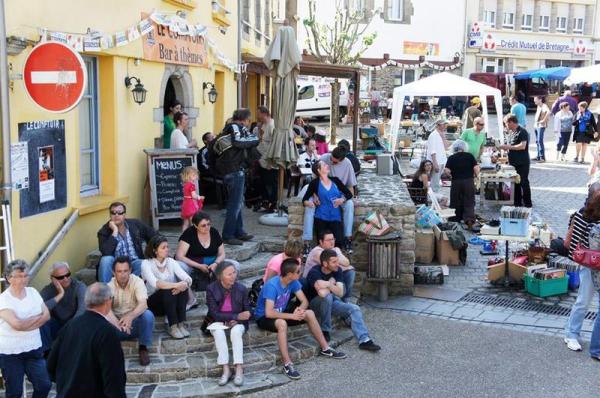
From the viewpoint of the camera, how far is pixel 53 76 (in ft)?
21.0

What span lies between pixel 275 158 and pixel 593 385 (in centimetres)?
505

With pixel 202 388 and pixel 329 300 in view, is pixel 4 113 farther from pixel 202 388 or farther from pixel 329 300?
pixel 329 300

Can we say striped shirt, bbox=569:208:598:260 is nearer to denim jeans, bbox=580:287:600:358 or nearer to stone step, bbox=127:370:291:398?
denim jeans, bbox=580:287:600:358

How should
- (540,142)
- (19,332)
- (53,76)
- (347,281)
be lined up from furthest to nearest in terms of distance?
(540,142)
(347,281)
(53,76)
(19,332)

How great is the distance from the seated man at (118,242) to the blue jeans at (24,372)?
61.3 inches

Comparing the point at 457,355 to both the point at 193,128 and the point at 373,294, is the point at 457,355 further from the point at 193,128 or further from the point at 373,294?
the point at 193,128

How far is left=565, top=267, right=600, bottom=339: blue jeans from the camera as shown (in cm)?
743

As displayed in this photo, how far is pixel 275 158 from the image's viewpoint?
10.1 metres

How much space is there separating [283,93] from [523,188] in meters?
6.41

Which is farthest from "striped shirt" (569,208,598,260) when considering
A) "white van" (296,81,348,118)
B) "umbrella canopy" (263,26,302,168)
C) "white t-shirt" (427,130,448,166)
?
"white van" (296,81,348,118)

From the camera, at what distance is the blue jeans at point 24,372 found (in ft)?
18.9

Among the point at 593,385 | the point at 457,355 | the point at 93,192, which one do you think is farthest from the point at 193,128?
the point at 593,385

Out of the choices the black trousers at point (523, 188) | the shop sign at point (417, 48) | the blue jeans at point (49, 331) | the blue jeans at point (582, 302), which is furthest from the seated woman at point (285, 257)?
the shop sign at point (417, 48)

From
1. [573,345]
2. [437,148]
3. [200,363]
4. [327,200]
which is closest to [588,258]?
[573,345]
